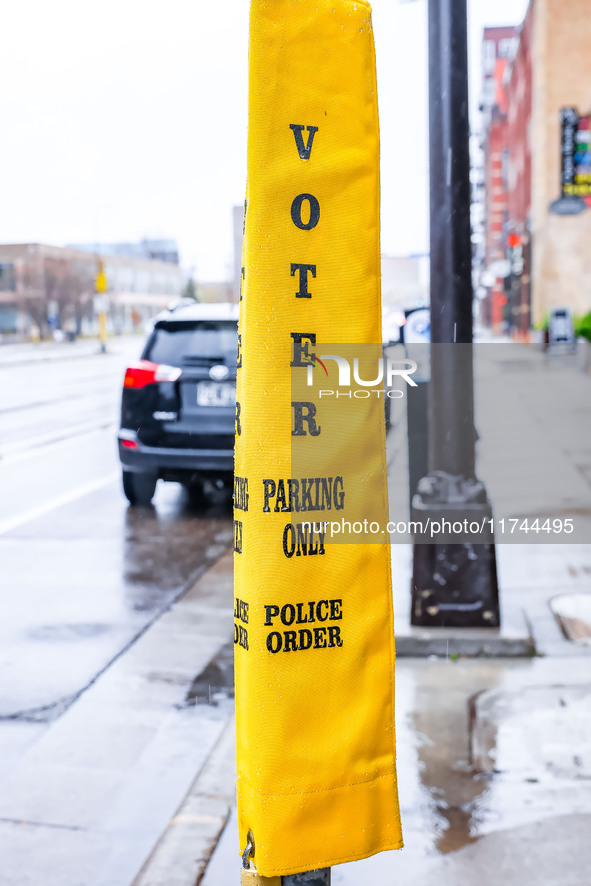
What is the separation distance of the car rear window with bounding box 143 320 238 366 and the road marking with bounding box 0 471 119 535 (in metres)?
1.71

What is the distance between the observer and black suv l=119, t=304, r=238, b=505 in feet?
27.5

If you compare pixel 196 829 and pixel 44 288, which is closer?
pixel 196 829

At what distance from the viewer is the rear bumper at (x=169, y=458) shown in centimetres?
834

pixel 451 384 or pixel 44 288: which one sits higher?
pixel 44 288

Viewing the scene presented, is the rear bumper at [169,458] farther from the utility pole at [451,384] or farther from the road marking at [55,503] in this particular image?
the utility pole at [451,384]

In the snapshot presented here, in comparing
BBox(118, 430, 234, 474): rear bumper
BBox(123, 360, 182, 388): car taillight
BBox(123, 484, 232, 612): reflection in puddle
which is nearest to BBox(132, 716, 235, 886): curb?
BBox(123, 484, 232, 612): reflection in puddle

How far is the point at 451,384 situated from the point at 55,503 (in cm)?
534

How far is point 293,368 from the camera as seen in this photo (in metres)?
1.92

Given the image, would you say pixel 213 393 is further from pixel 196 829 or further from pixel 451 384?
pixel 196 829

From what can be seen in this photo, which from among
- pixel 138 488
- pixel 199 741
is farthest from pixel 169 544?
pixel 199 741

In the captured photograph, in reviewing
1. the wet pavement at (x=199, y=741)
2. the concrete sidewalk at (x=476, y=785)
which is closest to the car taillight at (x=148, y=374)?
the wet pavement at (x=199, y=741)

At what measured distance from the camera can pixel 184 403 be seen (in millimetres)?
8445

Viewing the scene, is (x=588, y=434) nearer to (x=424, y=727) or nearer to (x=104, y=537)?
(x=104, y=537)

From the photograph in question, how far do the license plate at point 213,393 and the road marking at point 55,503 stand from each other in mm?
1794
